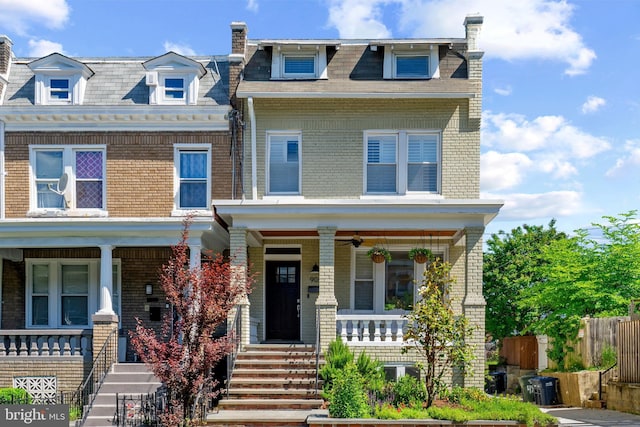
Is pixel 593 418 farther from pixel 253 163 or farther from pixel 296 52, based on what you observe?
pixel 296 52

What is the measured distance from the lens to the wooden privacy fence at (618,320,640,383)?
16.9 metres

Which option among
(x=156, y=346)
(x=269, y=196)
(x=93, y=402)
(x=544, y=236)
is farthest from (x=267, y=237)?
(x=544, y=236)

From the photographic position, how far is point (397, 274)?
18797 mm

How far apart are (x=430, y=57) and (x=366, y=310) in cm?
690

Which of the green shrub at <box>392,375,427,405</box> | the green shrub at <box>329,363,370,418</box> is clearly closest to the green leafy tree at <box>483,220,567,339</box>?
the green shrub at <box>392,375,427,405</box>

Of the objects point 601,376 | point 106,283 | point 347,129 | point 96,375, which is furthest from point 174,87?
point 601,376

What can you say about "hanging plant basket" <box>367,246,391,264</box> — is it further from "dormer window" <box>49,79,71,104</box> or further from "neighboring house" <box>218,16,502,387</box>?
"dormer window" <box>49,79,71,104</box>

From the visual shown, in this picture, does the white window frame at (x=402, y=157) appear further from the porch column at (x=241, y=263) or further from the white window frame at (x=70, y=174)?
the white window frame at (x=70, y=174)

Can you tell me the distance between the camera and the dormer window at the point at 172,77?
18.3 m

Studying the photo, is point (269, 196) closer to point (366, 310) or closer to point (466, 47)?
point (366, 310)

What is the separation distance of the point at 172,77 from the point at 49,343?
7403 millimetres

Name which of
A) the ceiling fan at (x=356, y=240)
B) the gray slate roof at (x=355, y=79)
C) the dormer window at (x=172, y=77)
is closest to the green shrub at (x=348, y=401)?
the ceiling fan at (x=356, y=240)

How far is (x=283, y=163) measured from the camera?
1808 cm

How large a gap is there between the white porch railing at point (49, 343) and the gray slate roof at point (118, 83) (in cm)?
593
